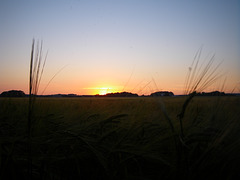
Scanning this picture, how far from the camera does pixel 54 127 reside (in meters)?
0.89

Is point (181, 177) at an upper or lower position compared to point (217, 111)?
lower

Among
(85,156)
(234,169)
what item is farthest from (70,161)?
(234,169)

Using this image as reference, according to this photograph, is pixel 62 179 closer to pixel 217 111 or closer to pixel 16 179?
pixel 16 179

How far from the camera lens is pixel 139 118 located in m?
0.65

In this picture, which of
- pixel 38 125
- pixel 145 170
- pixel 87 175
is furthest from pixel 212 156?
pixel 38 125

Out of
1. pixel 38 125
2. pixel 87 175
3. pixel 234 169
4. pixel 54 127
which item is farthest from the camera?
pixel 54 127

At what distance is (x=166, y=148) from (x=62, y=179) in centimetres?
36

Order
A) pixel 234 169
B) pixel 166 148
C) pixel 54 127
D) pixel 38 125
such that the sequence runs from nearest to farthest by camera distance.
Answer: pixel 234 169
pixel 166 148
pixel 38 125
pixel 54 127

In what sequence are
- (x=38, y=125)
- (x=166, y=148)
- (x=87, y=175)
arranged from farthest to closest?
(x=38, y=125), (x=166, y=148), (x=87, y=175)

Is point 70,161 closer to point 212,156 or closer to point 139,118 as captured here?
point 139,118

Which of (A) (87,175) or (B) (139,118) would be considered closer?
(A) (87,175)

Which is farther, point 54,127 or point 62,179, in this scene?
point 54,127

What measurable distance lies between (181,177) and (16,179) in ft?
1.34

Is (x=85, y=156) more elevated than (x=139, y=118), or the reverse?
(x=139, y=118)
